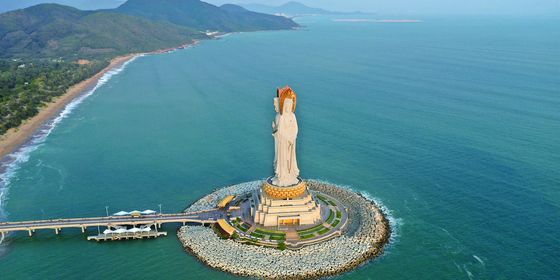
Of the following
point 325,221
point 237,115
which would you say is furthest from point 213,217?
point 237,115

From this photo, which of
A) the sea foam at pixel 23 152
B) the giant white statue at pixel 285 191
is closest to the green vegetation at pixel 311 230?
the giant white statue at pixel 285 191

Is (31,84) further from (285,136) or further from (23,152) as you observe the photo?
(285,136)

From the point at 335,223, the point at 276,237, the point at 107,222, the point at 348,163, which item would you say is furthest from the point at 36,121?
the point at 335,223

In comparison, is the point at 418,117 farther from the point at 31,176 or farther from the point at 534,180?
the point at 31,176

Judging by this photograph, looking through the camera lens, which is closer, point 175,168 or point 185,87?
point 175,168

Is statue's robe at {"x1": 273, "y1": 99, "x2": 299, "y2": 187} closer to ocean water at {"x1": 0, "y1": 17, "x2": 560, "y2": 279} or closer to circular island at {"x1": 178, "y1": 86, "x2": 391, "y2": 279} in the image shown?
circular island at {"x1": 178, "y1": 86, "x2": 391, "y2": 279}

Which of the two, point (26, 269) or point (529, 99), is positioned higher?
point (529, 99)

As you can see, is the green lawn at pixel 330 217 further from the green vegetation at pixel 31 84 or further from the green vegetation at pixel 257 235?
the green vegetation at pixel 31 84
